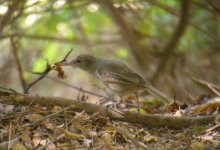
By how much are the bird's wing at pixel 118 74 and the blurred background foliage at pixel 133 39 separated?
1.71 metres

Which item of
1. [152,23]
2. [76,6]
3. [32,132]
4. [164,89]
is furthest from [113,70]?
[152,23]

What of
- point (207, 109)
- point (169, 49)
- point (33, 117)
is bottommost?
point (33, 117)

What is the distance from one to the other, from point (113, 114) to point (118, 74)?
0.75 metres

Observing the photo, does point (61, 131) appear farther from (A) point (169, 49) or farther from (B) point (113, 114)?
(A) point (169, 49)

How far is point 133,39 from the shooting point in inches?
331

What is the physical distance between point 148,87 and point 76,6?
308 centimetres

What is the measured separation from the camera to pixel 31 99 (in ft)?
14.1

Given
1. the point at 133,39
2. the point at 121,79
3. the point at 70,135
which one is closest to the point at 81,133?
the point at 70,135

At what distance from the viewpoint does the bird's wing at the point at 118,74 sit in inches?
192

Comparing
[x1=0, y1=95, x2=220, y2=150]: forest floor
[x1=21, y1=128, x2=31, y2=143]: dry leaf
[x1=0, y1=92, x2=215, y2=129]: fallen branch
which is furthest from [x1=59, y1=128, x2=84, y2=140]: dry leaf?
[x1=0, y1=92, x2=215, y2=129]: fallen branch

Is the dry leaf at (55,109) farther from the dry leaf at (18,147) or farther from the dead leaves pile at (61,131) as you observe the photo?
the dry leaf at (18,147)

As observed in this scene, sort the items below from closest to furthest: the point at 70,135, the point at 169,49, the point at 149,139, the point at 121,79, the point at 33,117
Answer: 1. the point at 70,135
2. the point at 149,139
3. the point at 33,117
4. the point at 121,79
5. the point at 169,49

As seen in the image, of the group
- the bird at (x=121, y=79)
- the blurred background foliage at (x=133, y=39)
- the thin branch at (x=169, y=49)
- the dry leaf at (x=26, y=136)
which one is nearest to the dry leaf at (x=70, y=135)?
the dry leaf at (x=26, y=136)

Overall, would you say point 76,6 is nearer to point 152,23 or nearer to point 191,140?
point 152,23
